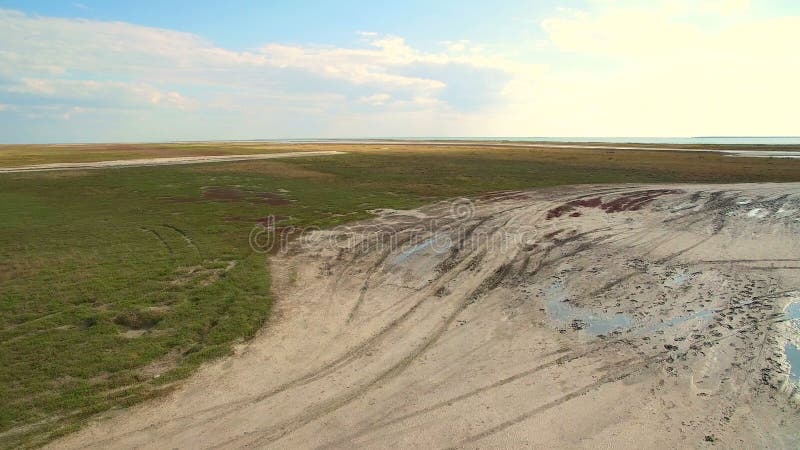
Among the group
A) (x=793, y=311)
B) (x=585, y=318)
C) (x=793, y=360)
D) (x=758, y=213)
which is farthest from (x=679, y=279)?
(x=758, y=213)

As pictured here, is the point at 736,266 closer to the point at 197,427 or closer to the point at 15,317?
the point at 197,427

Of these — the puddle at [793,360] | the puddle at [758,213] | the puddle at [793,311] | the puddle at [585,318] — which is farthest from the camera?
the puddle at [758,213]

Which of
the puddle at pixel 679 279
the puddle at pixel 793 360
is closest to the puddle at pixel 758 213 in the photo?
the puddle at pixel 679 279

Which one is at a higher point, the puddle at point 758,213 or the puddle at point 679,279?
the puddle at point 758,213

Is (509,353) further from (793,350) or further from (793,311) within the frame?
(793,311)

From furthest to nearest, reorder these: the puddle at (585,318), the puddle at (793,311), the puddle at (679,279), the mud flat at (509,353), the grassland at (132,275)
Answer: the puddle at (679,279)
the puddle at (793,311)
the puddle at (585,318)
the grassland at (132,275)
the mud flat at (509,353)

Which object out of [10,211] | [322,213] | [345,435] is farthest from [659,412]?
[10,211]

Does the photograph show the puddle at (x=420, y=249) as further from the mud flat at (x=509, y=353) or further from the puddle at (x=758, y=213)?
the puddle at (x=758, y=213)
